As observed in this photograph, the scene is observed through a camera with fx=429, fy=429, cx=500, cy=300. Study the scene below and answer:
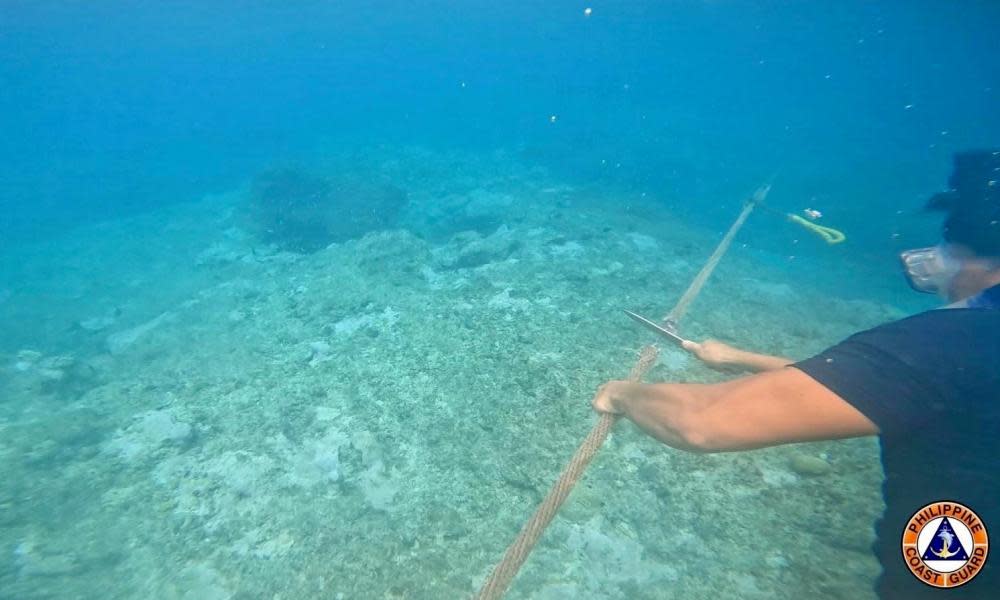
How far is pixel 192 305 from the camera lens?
355 inches

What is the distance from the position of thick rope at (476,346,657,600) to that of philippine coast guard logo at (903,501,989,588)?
3.81ft

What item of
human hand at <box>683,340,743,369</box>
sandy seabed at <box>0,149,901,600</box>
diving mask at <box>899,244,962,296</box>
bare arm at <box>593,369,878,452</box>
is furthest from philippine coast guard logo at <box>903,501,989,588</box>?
sandy seabed at <box>0,149,901,600</box>

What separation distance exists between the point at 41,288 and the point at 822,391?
17.2m

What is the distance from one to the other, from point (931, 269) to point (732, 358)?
105cm

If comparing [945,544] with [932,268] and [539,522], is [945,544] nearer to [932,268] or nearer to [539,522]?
[932,268]


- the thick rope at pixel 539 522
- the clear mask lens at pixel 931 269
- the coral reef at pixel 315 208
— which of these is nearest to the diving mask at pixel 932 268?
the clear mask lens at pixel 931 269

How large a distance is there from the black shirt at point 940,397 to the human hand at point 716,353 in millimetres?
1264

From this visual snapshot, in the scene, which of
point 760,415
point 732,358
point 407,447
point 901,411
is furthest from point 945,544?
point 407,447

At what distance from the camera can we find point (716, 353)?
2840mm

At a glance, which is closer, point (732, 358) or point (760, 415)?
point (760, 415)

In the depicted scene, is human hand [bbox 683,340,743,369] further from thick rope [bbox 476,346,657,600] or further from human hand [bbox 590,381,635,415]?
thick rope [bbox 476,346,657,600]

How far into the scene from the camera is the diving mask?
1946 millimetres

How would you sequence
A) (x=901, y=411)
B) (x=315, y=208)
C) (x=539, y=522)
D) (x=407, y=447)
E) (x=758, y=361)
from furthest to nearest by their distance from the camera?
(x=315, y=208) < (x=407, y=447) < (x=758, y=361) < (x=539, y=522) < (x=901, y=411)

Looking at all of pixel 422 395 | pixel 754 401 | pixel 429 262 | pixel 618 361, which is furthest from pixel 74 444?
pixel 754 401
